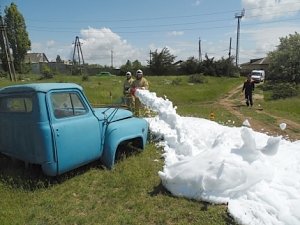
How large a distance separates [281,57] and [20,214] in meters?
46.4

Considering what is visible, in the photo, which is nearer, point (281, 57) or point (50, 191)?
point (50, 191)

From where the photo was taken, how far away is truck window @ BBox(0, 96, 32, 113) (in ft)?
17.8

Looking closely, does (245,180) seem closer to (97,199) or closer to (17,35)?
(97,199)

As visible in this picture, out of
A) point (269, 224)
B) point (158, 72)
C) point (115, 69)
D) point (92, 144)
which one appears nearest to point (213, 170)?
point (269, 224)

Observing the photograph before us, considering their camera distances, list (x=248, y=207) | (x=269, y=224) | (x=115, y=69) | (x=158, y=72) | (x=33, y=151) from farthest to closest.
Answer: (x=115, y=69), (x=158, y=72), (x=33, y=151), (x=248, y=207), (x=269, y=224)

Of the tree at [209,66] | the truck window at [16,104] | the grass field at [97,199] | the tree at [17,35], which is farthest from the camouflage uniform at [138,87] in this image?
the tree at [17,35]

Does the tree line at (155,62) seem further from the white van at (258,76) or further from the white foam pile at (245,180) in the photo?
the white foam pile at (245,180)

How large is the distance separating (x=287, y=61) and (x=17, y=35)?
44.2 meters

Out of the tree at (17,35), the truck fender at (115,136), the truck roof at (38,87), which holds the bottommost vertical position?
the truck fender at (115,136)

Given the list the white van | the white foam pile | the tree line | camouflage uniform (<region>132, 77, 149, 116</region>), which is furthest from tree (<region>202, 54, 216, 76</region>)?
the white foam pile

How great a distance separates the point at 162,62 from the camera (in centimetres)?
6372

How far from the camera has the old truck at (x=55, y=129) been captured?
203 inches

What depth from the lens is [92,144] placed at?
5.78m

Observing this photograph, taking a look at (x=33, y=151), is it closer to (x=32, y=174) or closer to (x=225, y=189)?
(x=32, y=174)
